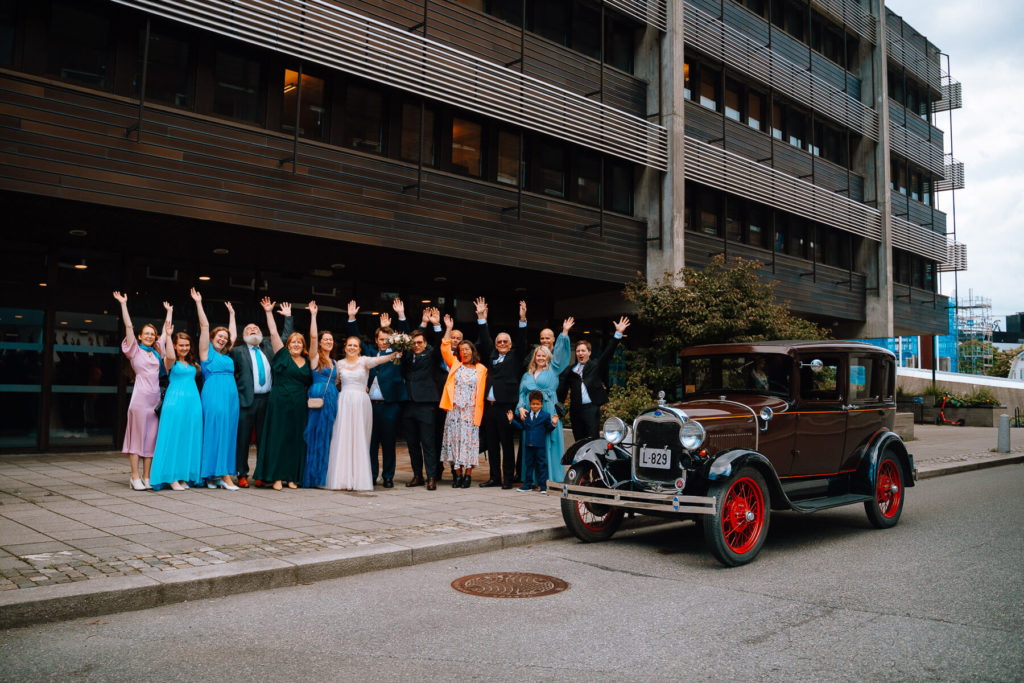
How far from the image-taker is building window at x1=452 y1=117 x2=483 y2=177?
16.5 m

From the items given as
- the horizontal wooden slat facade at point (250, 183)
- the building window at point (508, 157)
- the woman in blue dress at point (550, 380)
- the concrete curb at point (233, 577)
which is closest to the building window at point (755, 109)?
the horizontal wooden slat facade at point (250, 183)

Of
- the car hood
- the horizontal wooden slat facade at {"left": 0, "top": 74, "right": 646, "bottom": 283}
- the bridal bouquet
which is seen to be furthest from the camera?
the horizontal wooden slat facade at {"left": 0, "top": 74, "right": 646, "bottom": 283}

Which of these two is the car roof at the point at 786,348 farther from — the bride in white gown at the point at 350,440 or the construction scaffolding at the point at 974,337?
the construction scaffolding at the point at 974,337

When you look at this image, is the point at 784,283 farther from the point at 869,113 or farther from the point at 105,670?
the point at 105,670

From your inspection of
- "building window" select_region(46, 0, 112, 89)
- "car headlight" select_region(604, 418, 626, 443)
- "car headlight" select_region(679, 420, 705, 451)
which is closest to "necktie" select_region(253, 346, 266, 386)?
"car headlight" select_region(604, 418, 626, 443)

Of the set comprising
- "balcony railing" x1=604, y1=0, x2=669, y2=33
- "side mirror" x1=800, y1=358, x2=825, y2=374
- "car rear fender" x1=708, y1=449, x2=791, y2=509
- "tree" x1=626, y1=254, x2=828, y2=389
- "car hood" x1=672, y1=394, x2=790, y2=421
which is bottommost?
"car rear fender" x1=708, y1=449, x2=791, y2=509

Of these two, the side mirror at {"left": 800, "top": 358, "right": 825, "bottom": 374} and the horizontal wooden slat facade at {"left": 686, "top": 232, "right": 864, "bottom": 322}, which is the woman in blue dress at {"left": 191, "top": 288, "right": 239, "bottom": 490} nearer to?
the side mirror at {"left": 800, "top": 358, "right": 825, "bottom": 374}

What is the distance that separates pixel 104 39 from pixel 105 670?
36.7ft

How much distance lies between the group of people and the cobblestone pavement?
37 centimetres

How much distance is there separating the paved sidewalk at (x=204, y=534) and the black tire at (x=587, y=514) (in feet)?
1.07

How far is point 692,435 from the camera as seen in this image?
21.9ft

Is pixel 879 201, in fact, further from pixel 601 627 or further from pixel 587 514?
pixel 601 627

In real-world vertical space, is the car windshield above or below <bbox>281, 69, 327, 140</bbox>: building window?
below

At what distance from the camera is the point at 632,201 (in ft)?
66.9
